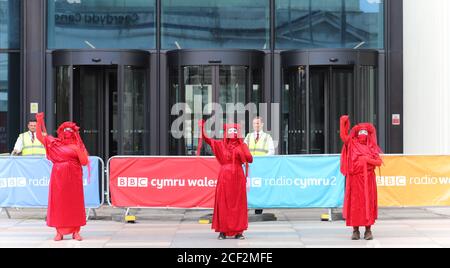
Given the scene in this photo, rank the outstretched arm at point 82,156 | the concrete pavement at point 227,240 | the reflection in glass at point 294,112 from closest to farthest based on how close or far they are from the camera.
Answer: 1. the concrete pavement at point 227,240
2. the outstretched arm at point 82,156
3. the reflection in glass at point 294,112

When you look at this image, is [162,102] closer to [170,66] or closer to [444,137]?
[170,66]

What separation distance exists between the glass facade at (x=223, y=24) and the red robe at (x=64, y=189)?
7.93 m

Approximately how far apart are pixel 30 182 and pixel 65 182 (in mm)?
3441

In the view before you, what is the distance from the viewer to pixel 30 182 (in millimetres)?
15719

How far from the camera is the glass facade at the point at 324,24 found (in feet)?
65.9

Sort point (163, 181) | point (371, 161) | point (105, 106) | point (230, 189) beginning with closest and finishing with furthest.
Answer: point (371, 161), point (230, 189), point (163, 181), point (105, 106)

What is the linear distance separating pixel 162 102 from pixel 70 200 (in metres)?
7.74

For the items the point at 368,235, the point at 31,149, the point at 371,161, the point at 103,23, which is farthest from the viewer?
the point at 103,23

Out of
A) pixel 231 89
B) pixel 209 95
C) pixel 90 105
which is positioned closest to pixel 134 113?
pixel 90 105

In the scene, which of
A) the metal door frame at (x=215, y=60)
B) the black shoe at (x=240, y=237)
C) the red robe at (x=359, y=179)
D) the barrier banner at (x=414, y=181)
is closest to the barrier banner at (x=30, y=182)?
the black shoe at (x=240, y=237)

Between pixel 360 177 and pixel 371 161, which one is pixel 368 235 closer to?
pixel 360 177

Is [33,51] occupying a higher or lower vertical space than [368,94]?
higher

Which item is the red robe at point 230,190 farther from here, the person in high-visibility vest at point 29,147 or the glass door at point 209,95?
the glass door at point 209,95

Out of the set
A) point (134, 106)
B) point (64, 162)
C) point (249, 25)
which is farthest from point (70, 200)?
point (249, 25)
